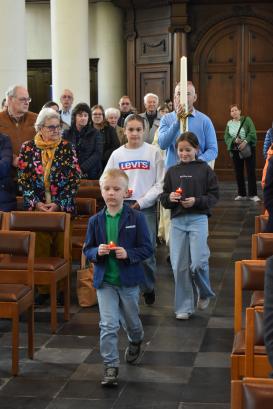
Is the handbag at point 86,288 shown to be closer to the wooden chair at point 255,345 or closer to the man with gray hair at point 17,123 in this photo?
the man with gray hair at point 17,123

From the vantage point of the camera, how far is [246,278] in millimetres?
4922

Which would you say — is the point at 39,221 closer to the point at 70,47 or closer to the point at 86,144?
the point at 86,144

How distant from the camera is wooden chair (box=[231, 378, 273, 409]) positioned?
9.19 feet

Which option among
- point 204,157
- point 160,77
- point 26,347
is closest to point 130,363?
point 26,347

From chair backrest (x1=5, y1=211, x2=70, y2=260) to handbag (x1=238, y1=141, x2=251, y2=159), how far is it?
30.0 feet

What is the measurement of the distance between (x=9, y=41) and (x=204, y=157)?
3501 millimetres

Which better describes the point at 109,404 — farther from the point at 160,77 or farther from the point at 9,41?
the point at 160,77

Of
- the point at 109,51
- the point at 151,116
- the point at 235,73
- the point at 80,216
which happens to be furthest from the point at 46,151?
the point at 109,51

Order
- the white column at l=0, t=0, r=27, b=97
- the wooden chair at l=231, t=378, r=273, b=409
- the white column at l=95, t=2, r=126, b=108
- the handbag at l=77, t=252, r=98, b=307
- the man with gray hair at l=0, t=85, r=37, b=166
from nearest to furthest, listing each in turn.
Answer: the wooden chair at l=231, t=378, r=273, b=409, the handbag at l=77, t=252, r=98, b=307, the man with gray hair at l=0, t=85, r=37, b=166, the white column at l=0, t=0, r=27, b=97, the white column at l=95, t=2, r=126, b=108

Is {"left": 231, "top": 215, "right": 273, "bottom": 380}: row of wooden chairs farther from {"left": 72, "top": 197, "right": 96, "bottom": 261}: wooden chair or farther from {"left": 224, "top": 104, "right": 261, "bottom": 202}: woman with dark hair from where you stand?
{"left": 224, "top": 104, "right": 261, "bottom": 202}: woman with dark hair

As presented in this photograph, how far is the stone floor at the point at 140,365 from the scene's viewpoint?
5.03 m

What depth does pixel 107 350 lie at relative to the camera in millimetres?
5293

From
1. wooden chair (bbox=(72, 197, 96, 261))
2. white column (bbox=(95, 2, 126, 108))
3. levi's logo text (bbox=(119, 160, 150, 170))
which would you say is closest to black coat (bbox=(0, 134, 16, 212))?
wooden chair (bbox=(72, 197, 96, 261))

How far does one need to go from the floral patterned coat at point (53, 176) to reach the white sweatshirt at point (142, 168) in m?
0.53
